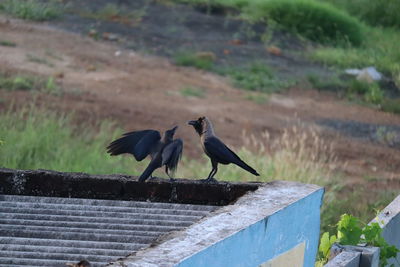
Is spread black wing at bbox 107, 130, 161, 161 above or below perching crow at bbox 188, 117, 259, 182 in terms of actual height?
above

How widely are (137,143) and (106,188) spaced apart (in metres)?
0.64

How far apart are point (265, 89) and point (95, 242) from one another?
14.2m

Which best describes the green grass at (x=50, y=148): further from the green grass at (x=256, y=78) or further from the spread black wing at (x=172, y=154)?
the green grass at (x=256, y=78)

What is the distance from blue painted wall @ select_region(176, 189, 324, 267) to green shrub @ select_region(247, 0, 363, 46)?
16.5 meters

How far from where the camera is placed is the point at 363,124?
1702cm

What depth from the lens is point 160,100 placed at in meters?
17.0

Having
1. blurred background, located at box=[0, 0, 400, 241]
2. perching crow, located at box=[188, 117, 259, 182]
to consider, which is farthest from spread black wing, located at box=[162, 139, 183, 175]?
blurred background, located at box=[0, 0, 400, 241]

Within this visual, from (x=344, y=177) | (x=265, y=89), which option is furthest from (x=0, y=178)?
(x=265, y=89)

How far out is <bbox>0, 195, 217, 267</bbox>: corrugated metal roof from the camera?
14.3ft

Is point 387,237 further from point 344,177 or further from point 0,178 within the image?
point 344,177

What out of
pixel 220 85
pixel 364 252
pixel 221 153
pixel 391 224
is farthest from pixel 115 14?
pixel 364 252

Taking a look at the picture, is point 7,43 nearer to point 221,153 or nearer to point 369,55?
point 369,55

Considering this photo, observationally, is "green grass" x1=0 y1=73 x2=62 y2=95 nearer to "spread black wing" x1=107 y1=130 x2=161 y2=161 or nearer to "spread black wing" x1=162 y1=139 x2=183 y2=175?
"spread black wing" x1=107 y1=130 x2=161 y2=161

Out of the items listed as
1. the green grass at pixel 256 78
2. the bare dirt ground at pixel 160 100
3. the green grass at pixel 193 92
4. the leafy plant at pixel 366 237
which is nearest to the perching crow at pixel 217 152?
the leafy plant at pixel 366 237
